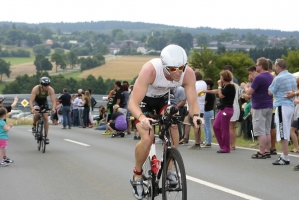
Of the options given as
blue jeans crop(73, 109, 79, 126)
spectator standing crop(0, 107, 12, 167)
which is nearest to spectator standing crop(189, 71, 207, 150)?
spectator standing crop(0, 107, 12, 167)

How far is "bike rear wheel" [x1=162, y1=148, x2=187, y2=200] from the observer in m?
6.52

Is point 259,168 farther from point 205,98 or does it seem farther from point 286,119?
point 205,98

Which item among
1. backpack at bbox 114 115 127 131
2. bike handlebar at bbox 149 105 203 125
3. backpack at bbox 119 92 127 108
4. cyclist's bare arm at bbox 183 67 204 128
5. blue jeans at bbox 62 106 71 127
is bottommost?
blue jeans at bbox 62 106 71 127

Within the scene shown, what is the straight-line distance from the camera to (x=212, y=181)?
1041 centimetres

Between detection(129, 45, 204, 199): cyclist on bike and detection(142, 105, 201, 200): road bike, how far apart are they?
0.25 ft

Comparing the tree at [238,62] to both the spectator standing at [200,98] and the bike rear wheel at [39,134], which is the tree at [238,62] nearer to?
the spectator standing at [200,98]

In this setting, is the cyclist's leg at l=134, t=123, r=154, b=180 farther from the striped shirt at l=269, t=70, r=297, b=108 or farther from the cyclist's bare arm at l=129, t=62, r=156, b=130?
the striped shirt at l=269, t=70, r=297, b=108

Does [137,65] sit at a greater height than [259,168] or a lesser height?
lesser

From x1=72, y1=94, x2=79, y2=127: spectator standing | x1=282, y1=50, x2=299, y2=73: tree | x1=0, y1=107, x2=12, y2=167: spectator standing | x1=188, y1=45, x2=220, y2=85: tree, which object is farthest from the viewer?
x1=188, y1=45, x2=220, y2=85: tree

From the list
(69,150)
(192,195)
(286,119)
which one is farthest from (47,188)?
(69,150)

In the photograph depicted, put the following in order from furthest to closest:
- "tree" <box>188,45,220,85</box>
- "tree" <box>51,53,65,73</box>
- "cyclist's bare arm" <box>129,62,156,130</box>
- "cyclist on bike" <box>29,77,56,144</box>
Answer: "tree" <box>51,53,65,73</box> < "tree" <box>188,45,220,85</box> < "cyclist on bike" <box>29,77,56,144</box> < "cyclist's bare arm" <box>129,62,156,130</box>

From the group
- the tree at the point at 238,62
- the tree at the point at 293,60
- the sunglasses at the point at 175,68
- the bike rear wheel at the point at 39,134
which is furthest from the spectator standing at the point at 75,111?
the tree at the point at 238,62

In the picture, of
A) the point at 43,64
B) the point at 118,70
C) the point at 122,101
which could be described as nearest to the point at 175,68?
the point at 122,101

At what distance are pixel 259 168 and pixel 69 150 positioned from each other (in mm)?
6390
